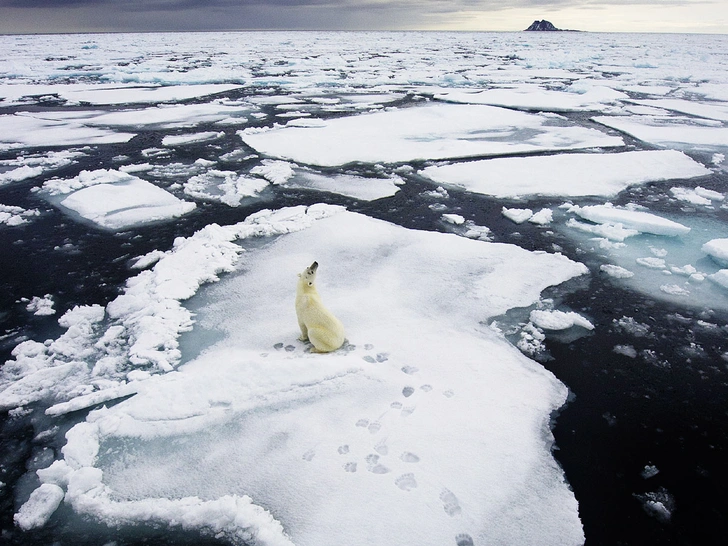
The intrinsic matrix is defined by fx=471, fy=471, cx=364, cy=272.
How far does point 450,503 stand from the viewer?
233cm

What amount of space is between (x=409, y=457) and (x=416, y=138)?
810 cm

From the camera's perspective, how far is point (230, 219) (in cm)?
591

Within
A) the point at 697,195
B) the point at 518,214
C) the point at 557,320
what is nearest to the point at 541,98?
the point at 697,195

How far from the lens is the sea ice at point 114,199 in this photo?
234 inches

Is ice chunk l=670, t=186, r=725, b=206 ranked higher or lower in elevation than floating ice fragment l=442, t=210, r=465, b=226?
higher

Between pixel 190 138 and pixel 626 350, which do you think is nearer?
pixel 626 350

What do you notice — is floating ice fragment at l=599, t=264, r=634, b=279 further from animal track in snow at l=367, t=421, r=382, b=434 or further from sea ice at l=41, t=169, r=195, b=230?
sea ice at l=41, t=169, r=195, b=230

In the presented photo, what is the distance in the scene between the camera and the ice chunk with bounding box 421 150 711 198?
22.5 ft

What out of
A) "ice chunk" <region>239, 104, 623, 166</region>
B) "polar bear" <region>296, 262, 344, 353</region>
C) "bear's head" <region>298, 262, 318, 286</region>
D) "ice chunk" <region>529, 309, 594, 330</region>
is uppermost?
"bear's head" <region>298, 262, 318, 286</region>

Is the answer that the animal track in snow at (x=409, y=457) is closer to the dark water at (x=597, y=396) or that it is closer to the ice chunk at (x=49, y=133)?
the dark water at (x=597, y=396)

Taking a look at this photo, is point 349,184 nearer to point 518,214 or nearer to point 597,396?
point 518,214

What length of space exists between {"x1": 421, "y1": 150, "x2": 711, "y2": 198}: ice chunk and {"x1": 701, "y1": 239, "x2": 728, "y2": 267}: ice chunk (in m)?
1.91

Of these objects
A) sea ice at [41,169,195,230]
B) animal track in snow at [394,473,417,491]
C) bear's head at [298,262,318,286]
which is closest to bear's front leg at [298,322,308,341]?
bear's head at [298,262,318,286]

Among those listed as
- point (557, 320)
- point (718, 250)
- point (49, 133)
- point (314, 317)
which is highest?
point (314, 317)
